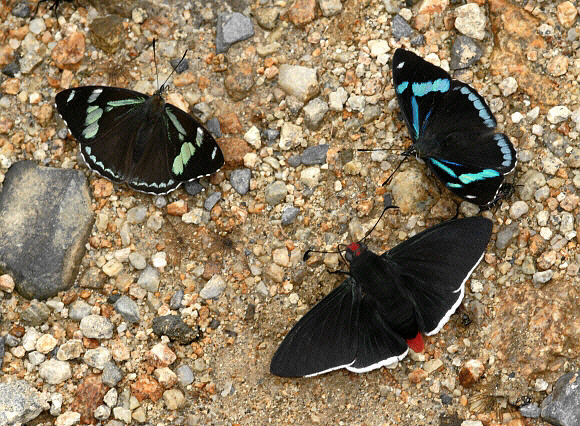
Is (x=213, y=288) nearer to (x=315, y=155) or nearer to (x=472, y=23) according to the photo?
(x=315, y=155)

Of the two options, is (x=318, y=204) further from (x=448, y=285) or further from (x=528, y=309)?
(x=528, y=309)

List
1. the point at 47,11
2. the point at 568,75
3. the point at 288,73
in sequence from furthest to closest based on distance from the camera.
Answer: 1. the point at 47,11
2. the point at 288,73
3. the point at 568,75


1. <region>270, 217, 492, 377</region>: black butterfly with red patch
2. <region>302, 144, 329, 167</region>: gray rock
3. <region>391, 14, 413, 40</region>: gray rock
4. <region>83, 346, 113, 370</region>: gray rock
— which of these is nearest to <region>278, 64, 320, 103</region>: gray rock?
<region>302, 144, 329, 167</region>: gray rock

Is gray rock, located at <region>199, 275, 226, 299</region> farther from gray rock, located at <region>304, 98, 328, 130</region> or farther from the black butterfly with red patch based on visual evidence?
gray rock, located at <region>304, 98, 328, 130</region>

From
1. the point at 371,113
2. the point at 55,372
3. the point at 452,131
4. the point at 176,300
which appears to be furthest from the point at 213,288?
the point at 452,131

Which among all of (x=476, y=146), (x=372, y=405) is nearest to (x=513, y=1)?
(x=476, y=146)

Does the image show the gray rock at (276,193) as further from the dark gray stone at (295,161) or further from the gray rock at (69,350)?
the gray rock at (69,350)
